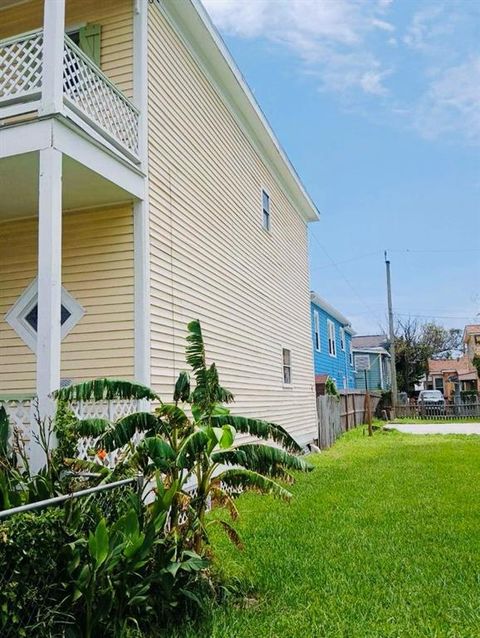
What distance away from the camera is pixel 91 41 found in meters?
8.24

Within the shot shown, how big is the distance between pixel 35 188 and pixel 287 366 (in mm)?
9861

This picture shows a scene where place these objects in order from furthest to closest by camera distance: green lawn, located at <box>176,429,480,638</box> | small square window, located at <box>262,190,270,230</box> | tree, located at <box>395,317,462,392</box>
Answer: tree, located at <box>395,317,462,392</box> < small square window, located at <box>262,190,270,230</box> < green lawn, located at <box>176,429,480,638</box>

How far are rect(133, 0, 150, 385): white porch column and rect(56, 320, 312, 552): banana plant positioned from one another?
6.96 feet

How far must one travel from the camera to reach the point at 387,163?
107ft

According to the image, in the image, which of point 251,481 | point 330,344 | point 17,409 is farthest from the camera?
point 330,344

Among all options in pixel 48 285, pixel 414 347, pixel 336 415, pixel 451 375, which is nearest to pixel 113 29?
pixel 48 285

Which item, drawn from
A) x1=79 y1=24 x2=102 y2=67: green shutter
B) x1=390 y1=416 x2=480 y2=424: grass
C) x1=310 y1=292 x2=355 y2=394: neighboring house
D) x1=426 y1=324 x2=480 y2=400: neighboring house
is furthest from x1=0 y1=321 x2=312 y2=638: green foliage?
x1=426 y1=324 x2=480 y2=400: neighboring house

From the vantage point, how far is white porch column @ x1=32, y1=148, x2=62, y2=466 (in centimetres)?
584

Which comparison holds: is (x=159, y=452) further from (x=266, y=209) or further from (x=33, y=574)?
(x=266, y=209)

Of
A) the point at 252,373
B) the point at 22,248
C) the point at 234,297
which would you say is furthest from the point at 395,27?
the point at 22,248

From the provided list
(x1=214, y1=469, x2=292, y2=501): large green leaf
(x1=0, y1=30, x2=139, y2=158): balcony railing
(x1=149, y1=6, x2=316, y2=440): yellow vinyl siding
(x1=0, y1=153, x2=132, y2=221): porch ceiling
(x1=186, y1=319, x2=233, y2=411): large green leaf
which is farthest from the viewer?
(x1=149, y1=6, x2=316, y2=440): yellow vinyl siding

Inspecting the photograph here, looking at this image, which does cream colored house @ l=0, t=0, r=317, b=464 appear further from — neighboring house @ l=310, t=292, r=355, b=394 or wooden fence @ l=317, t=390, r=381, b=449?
neighboring house @ l=310, t=292, r=355, b=394

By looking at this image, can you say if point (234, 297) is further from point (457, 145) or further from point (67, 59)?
point (457, 145)

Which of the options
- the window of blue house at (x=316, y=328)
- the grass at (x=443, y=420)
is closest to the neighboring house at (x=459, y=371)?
the grass at (x=443, y=420)
